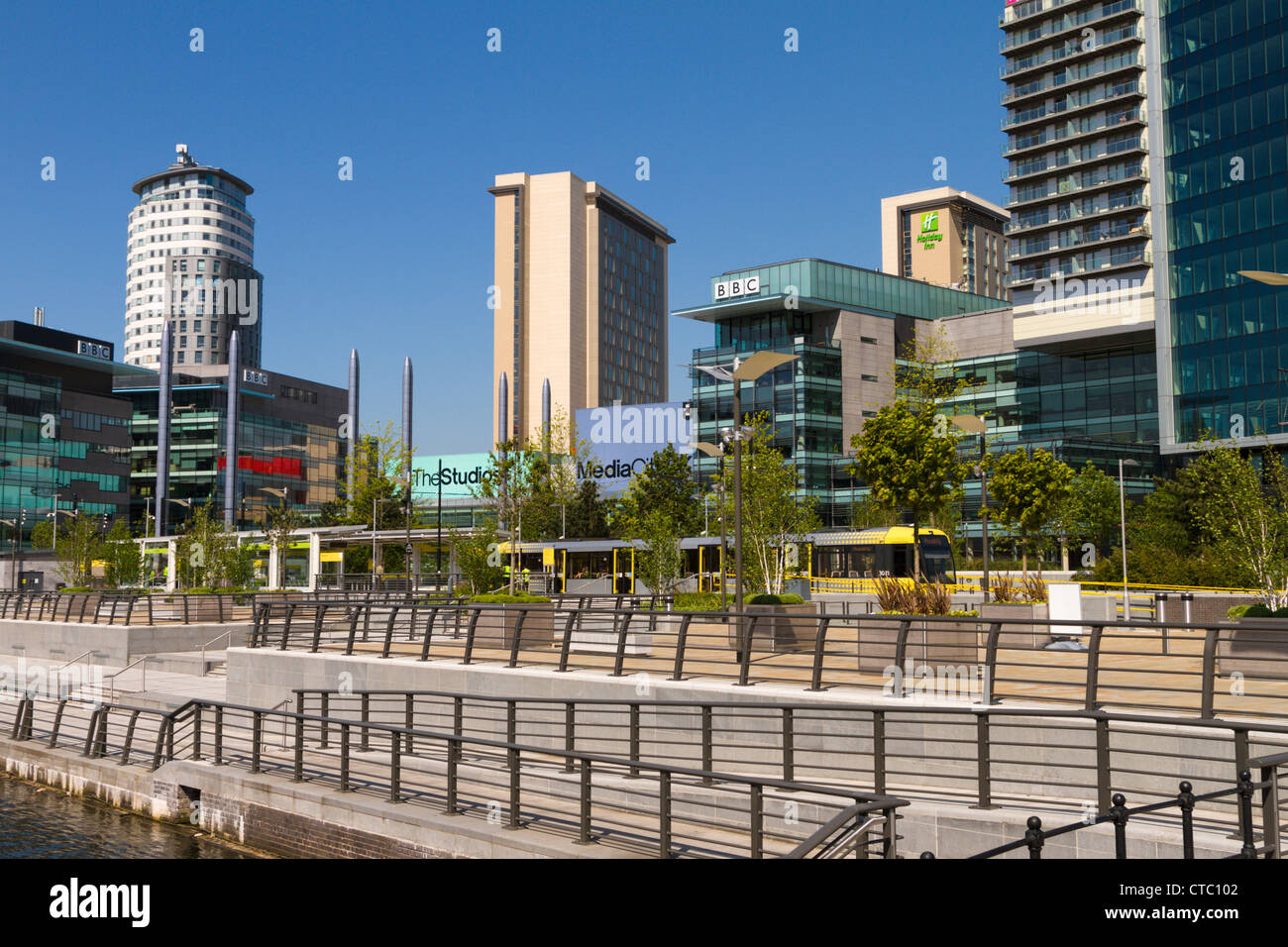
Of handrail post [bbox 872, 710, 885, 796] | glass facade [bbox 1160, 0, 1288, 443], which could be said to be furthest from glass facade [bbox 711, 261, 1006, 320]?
handrail post [bbox 872, 710, 885, 796]

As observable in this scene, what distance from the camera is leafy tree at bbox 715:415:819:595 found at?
125 ft

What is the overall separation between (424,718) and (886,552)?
31938mm

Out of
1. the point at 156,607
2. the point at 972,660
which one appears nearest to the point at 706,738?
→ the point at 972,660

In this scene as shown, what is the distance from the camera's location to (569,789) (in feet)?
44.8

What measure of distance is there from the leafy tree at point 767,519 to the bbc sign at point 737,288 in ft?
200

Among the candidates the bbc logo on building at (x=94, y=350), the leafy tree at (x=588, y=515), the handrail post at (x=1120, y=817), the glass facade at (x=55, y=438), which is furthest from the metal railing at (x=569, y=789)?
the bbc logo on building at (x=94, y=350)

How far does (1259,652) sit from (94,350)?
123328mm

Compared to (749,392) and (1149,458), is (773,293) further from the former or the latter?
(1149,458)

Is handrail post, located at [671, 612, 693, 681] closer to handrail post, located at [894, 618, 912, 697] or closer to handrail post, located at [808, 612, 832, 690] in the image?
handrail post, located at [808, 612, 832, 690]

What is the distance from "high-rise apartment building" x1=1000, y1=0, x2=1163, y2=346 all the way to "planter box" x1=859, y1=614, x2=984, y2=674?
78.7 metres

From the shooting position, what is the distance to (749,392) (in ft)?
328

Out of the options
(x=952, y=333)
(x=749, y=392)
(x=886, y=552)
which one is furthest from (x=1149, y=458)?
(x=886, y=552)

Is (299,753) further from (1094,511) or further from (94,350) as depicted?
(94,350)
